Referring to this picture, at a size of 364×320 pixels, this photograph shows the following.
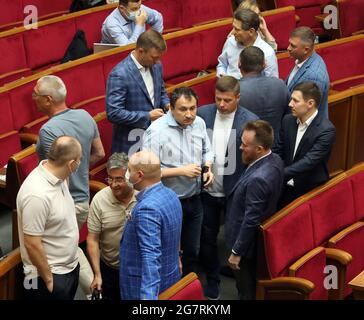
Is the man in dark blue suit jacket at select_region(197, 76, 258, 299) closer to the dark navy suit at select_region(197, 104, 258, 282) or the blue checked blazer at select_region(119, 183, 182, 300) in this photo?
the dark navy suit at select_region(197, 104, 258, 282)

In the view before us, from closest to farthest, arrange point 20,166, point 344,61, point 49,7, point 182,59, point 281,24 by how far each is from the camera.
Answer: point 20,166 < point 182,59 < point 344,61 < point 281,24 < point 49,7

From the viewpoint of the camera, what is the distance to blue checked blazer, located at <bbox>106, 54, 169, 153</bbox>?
2.15m

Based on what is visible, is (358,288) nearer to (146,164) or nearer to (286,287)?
(286,287)

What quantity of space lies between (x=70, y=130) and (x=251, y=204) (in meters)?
0.45

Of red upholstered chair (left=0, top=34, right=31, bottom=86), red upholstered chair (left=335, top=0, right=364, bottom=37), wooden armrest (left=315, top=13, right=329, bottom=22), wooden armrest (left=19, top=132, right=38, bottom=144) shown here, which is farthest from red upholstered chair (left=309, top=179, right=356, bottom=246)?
wooden armrest (left=315, top=13, right=329, bottom=22)

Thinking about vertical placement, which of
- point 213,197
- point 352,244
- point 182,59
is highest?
point 182,59

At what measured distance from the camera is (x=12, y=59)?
9.46 feet

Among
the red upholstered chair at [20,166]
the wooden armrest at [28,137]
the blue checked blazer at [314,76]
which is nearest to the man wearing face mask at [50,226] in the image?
the red upholstered chair at [20,166]

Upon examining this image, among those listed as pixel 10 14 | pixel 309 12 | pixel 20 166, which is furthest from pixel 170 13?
pixel 20 166

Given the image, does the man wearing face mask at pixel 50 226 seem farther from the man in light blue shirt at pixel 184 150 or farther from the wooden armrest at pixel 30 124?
the wooden armrest at pixel 30 124

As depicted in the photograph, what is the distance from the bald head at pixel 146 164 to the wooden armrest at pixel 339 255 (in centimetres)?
60

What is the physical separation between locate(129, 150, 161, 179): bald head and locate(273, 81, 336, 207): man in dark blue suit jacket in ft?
1.79

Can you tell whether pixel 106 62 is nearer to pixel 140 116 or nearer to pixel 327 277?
pixel 140 116
